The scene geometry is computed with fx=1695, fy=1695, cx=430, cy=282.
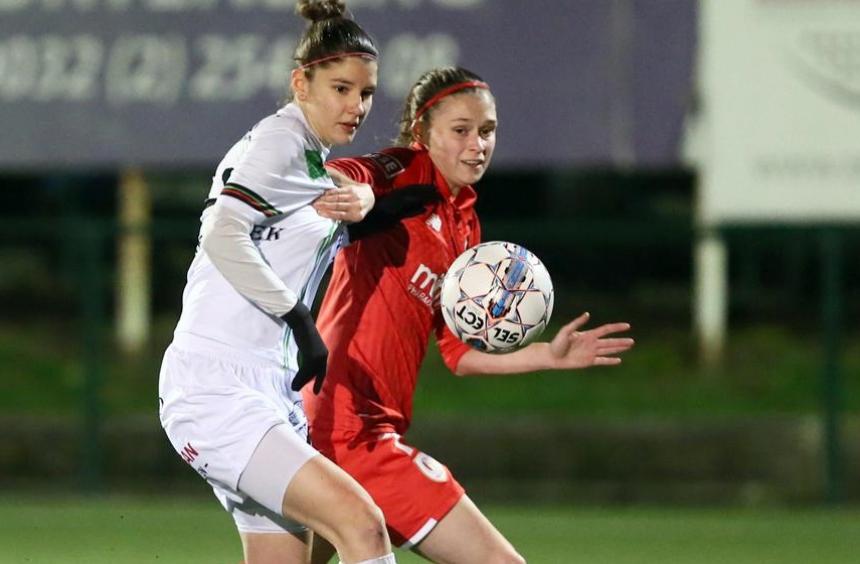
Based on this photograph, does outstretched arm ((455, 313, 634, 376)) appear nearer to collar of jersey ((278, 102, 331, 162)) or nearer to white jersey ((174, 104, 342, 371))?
white jersey ((174, 104, 342, 371))


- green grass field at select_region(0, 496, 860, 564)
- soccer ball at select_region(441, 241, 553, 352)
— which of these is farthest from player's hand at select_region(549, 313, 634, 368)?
green grass field at select_region(0, 496, 860, 564)

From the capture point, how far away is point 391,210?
5039mm

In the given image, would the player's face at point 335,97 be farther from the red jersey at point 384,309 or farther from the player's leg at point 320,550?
the player's leg at point 320,550

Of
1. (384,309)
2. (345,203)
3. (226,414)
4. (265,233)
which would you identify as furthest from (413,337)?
(226,414)

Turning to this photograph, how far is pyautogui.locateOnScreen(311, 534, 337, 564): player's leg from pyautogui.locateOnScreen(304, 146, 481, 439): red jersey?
31 centimetres

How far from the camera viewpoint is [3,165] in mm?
10539

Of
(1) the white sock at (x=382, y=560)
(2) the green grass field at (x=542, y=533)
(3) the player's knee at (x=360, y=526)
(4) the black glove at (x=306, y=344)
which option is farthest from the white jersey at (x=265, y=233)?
(2) the green grass field at (x=542, y=533)

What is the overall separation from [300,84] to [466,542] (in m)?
1.37

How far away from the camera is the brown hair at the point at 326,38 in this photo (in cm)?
468

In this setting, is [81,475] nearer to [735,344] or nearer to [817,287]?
[735,344]

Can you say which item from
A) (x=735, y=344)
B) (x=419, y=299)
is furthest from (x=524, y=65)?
(x=419, y=299)

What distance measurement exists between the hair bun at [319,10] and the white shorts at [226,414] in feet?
3.36

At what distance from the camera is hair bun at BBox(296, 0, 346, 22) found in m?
4.83

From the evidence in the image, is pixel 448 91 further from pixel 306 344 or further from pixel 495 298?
pixel 306 344
